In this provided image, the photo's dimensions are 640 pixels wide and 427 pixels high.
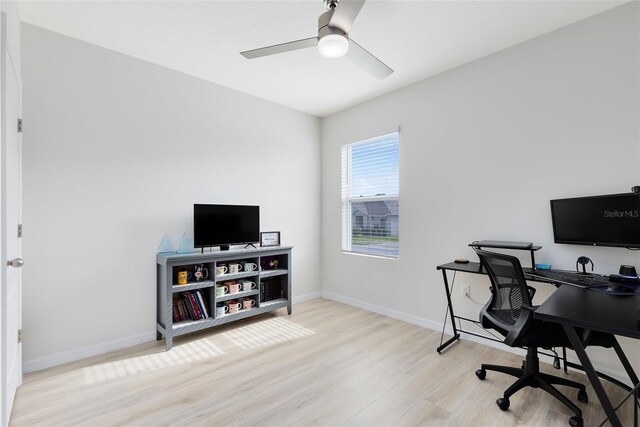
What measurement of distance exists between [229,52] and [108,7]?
2.98 ft

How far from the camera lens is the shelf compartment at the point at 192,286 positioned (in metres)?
2.84

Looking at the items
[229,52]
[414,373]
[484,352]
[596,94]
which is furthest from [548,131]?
[229,52]

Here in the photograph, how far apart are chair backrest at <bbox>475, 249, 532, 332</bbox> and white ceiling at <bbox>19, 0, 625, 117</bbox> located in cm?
179

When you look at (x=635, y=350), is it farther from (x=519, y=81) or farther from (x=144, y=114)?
(x=144, y=114)

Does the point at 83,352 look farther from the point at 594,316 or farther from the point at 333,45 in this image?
the point at 594,316

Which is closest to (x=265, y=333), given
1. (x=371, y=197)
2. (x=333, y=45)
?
(x=371, y=197)

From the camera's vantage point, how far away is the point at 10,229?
5.72 feet

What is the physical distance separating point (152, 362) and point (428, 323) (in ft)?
8.75

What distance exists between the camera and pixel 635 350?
6.95 feet

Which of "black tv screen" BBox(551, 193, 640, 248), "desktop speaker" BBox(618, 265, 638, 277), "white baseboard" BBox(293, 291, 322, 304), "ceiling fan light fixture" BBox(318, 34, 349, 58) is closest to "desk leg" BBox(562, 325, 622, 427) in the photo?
"desktop speaker" BBox(618, 265, 638, 277)

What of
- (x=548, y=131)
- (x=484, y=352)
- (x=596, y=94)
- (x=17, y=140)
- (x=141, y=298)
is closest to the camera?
(x=17, y=140)

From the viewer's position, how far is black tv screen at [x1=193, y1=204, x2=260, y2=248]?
306cm

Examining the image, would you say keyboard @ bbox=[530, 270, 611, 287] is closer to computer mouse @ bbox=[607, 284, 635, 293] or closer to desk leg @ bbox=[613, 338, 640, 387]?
computer mouse @ bbox=[607, 284, 635, 293]

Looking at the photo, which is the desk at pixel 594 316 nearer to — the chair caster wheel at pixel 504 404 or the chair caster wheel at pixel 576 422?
the chair caster wheel at pixel 576 422
